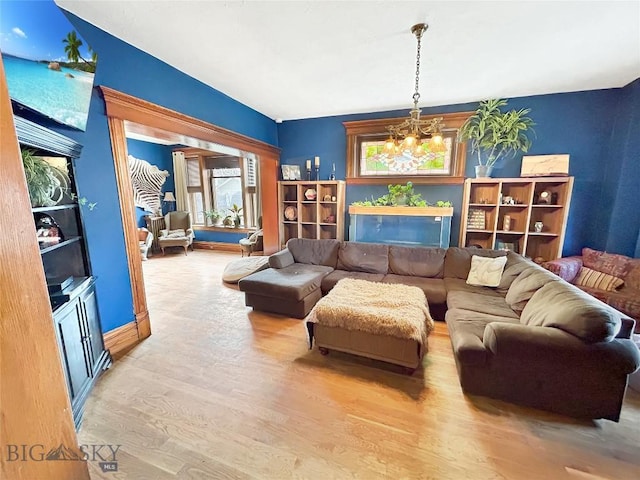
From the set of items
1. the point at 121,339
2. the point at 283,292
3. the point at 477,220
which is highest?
the point at 477,220

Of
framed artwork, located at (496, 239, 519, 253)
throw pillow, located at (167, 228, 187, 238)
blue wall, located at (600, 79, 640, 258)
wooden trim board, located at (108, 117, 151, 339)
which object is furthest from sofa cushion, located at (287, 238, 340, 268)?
throw pillow, located at (167, 228, 187, 238)

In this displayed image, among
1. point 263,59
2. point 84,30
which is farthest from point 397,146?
point 84,30

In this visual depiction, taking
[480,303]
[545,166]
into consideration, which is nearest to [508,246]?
[545,166]

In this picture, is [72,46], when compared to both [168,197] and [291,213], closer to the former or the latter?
[291,213]

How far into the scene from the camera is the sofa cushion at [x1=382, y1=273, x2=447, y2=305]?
2986 mm

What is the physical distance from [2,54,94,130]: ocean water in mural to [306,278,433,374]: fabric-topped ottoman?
7.54ft

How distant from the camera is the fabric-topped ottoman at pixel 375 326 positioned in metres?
2.07

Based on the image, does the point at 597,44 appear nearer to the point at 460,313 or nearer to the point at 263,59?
the point at 460,313

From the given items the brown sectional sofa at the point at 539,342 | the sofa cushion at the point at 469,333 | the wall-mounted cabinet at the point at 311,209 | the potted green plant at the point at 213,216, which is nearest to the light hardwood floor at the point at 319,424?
the brown sectional sofa at the point at 539,342

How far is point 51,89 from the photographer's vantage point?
1586mm

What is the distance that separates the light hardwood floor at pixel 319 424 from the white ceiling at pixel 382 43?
280 cm

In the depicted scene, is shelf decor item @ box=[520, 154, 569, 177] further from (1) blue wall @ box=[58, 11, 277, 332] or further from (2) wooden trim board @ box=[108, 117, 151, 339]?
(2) wooden trim board @ box=[108, 117, 151, 339]

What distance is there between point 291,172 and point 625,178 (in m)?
4.52

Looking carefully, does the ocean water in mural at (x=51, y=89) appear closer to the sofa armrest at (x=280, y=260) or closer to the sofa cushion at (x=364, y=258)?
the sofa armrest at (x=280, y=260)
